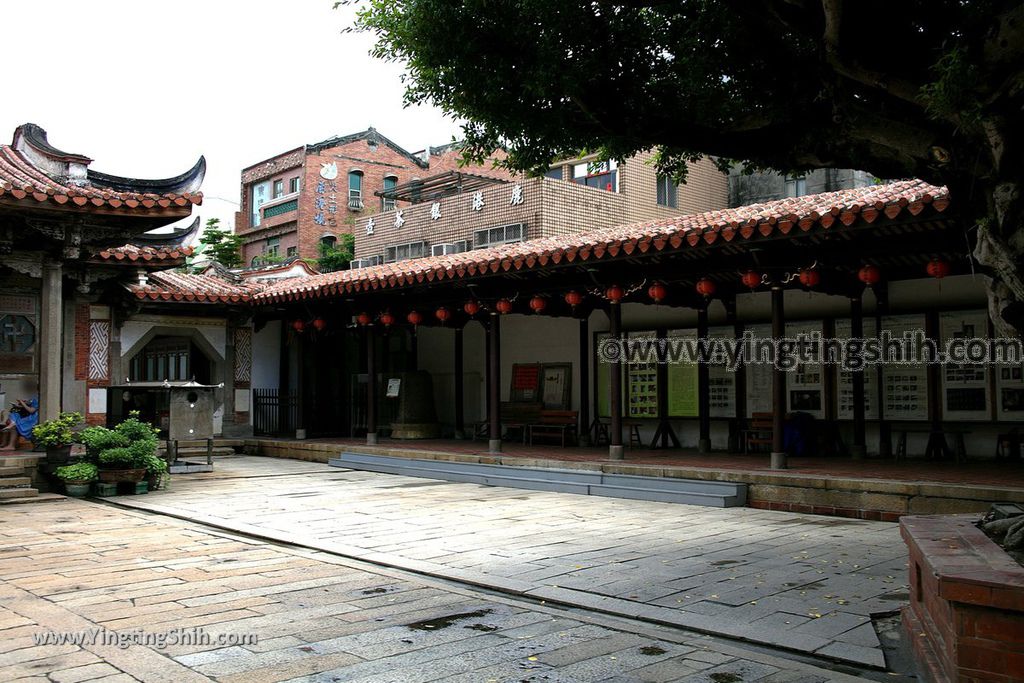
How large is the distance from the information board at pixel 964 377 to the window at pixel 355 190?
24738 mm

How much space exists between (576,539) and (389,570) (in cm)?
180

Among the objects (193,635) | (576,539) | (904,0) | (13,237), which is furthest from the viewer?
(13,237)

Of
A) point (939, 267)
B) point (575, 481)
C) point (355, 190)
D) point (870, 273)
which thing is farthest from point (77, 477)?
point (355, 190)

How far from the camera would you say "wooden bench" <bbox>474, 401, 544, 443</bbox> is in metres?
14.5

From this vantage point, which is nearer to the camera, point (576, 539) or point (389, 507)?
point (576, 539)

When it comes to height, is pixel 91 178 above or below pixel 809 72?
above

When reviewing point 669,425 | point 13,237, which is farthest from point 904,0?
point 13,237

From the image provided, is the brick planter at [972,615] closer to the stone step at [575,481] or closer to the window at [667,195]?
the stone step at [575,481]

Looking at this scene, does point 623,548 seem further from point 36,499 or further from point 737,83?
point 36,499

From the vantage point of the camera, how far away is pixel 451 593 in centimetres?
551

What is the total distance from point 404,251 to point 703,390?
40.5 feet

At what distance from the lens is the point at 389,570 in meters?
6.23

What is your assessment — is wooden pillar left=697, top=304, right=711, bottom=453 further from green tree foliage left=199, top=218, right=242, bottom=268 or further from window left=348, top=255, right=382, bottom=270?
green tree foliage left=199, top=218, right=242, bottom=268

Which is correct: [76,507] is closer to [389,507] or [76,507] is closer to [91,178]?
[389,507]
